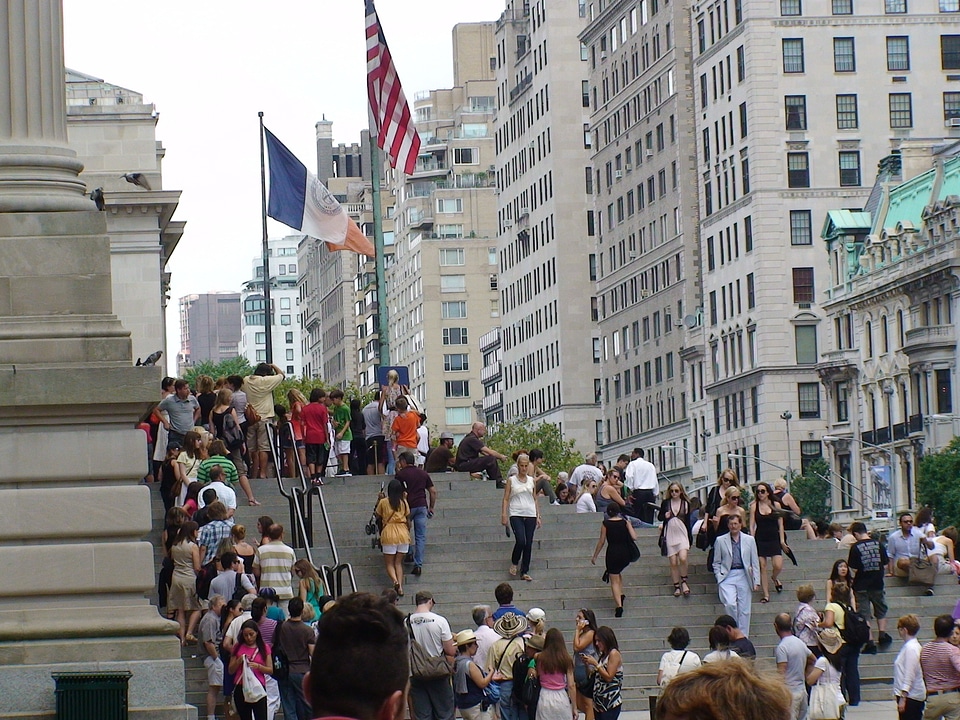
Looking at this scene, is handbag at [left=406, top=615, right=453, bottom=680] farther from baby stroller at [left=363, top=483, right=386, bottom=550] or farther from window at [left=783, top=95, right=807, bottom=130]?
window at [left=783, top=95, right=807, bottom=130]

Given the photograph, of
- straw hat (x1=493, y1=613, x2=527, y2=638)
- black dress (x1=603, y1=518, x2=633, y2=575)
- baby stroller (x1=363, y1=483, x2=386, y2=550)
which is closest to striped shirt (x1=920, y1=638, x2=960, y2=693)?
straw hat (x1=493, y1=613, x2=527, y2=638)

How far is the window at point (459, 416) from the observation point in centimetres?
17800

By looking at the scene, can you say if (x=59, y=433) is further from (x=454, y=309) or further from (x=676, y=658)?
(x=454, y=309)

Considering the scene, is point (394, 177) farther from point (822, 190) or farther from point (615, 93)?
point (822, 190)

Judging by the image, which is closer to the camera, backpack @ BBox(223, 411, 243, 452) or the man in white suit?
the man in white suit

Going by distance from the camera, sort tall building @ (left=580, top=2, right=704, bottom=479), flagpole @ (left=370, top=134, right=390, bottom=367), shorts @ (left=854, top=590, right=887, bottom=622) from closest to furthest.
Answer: shorts @ (left=854, top=590, right=887, bottom=622) < flagpole @ (left=370, top=134, right=390, bottom=367) < tall building @ (left=580, top=2, right=704, bottom=479)

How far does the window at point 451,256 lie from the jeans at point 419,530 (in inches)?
5871

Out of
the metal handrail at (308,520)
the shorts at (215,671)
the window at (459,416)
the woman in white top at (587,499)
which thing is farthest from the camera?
the window at (459,416)

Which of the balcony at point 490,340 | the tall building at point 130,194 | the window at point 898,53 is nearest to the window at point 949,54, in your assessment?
the window at point 898,53

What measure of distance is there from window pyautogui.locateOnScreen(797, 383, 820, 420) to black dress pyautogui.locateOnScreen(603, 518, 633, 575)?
8661cm

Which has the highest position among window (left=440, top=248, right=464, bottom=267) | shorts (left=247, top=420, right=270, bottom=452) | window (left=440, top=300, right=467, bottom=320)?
window (left=440, top=248, right=464, bottom=267)

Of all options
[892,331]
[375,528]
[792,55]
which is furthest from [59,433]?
[792,55]

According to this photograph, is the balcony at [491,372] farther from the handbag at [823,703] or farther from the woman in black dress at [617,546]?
the handbag at [823,703]

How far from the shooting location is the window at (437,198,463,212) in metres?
179
